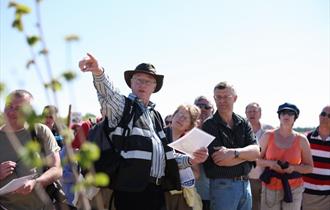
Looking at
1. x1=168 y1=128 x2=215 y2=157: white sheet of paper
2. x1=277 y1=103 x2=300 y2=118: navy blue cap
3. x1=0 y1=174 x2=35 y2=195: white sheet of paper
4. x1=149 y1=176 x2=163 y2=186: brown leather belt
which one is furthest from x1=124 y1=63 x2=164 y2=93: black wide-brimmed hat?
x1=277 y1=103 x2=300 y2=118: navy blue cap

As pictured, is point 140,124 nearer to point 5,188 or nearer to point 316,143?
point 5,188

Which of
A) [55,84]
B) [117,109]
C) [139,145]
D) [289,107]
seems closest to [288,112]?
[289,107]

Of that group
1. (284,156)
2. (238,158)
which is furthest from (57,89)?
(284,156)

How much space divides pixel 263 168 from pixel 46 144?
2.77 metres

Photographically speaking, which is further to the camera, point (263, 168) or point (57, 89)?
point (263, 168)

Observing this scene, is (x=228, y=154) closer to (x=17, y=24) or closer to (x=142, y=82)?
(x=142, y=82)

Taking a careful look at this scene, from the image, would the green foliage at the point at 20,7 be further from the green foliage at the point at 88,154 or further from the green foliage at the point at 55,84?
the green foliage at the point at 88,154

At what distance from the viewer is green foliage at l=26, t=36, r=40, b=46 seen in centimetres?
123

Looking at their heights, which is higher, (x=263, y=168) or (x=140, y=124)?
(x=140, y=124)

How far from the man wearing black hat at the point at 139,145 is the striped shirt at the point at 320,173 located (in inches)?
108

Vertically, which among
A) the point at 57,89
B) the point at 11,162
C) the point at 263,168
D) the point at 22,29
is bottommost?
the point at 263,168

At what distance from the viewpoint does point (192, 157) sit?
433cm

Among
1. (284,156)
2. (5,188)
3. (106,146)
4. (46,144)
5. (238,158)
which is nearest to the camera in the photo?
(106,146)

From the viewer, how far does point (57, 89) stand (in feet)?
4.16
